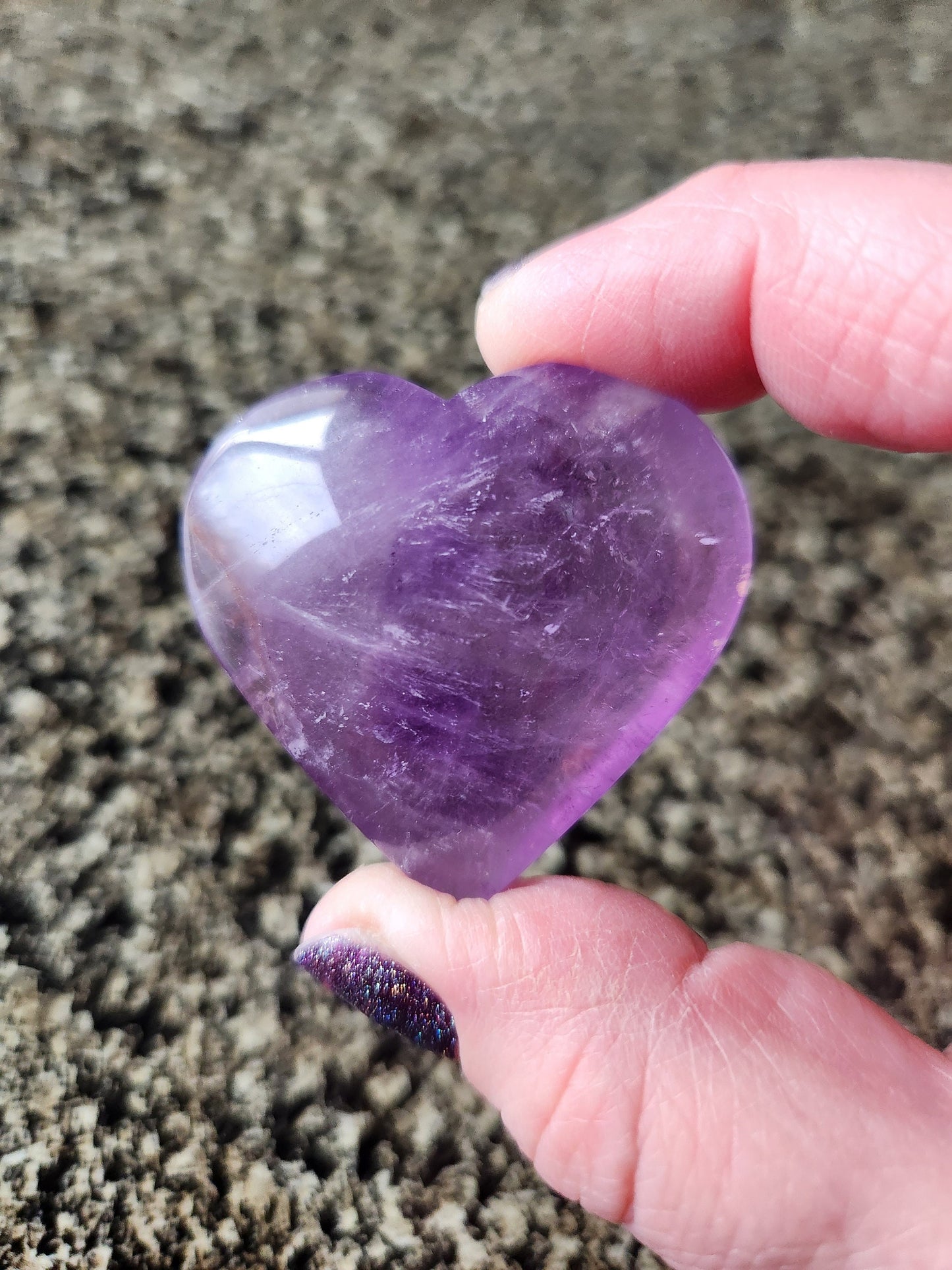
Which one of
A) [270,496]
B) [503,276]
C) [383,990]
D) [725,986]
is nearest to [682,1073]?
[725,986]

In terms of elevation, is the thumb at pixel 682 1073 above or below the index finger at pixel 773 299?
below

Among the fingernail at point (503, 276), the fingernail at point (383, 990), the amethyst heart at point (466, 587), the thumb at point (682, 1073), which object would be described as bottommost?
the fingernail at point (383, 990)

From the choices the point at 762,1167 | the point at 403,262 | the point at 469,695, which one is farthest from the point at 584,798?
the point at 403,262

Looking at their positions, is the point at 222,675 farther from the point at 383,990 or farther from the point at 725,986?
the point at 725,986

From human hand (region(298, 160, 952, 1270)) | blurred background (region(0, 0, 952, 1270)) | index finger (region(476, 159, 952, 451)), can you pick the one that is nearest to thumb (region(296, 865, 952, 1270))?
human hand (region(298, 160, 952, 1270))

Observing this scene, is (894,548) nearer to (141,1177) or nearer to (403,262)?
(403,262)

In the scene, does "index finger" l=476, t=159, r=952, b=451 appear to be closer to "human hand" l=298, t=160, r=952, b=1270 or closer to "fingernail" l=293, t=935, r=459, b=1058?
"human hand" l=298, t=160, r=952, b=1270

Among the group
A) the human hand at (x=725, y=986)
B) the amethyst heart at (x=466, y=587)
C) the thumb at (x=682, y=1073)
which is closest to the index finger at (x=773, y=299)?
the human hand at (x=725, y=986)

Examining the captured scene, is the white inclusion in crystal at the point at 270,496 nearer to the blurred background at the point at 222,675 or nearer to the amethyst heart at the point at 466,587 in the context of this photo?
the amethyst heart at the point at 466,587
